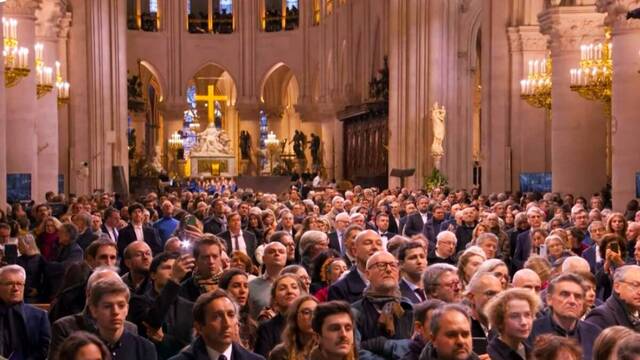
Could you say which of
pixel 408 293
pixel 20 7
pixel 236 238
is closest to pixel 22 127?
pixel 20 7

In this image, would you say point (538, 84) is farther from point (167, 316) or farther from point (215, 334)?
point (215, 334)

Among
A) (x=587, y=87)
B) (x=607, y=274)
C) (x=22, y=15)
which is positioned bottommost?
(x=607, y=274)

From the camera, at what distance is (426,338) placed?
767 cm

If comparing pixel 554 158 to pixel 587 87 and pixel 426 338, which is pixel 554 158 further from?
pixel 426 338

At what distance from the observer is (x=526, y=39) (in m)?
34.4

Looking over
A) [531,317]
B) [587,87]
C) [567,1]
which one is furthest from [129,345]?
[567,1]

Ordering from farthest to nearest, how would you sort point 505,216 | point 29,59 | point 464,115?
point 464,115 < point 29,59 < point 505,216

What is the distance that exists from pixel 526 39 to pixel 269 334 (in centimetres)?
2633

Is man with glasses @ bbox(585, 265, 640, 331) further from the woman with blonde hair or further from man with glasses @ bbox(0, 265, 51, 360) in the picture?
the woman with blonde hair

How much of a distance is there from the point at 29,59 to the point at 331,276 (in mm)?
17538

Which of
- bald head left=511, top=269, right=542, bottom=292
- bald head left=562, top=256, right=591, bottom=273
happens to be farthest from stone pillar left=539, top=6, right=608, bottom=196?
bald head left=511, top=269, right=542, bottom=292

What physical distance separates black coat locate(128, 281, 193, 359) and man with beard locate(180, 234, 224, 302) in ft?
0.99

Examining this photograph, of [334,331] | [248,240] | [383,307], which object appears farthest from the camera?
[248,240]

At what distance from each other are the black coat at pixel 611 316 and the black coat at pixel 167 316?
2.95m
